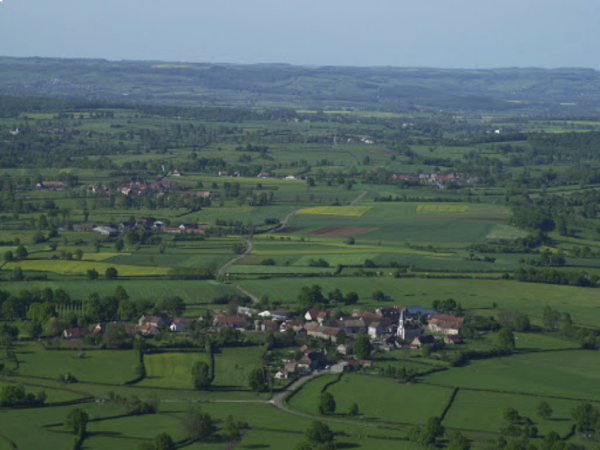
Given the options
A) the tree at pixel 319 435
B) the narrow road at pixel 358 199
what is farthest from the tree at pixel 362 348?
the narrow road at pixel 358 199

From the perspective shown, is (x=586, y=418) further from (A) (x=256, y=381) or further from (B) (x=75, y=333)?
(B) (x=75, y=333)

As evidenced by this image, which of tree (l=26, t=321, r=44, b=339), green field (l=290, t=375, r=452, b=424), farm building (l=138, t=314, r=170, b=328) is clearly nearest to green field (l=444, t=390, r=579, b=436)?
green field (l=290, t=375, r=452, b=424)

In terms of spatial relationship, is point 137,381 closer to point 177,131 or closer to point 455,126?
point 177,131

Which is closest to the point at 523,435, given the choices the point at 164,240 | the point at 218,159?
the point at 164,240

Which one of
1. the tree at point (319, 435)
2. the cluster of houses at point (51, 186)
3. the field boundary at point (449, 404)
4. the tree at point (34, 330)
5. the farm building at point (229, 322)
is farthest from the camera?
the cluster of houses at point (51, 186)

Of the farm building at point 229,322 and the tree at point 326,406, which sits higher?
the tree at point 326,406

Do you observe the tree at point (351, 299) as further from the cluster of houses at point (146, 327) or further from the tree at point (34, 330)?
the tree at point (34, 330)

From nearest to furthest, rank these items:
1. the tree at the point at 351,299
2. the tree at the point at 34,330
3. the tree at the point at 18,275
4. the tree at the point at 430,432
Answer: the tree at the point at 430,432 < the tree at the point at 34,330 < the tree at the point at 351,299 < the tree at the point at 18,275

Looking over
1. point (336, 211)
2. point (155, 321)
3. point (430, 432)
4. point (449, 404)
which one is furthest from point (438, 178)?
point (430, 432)
